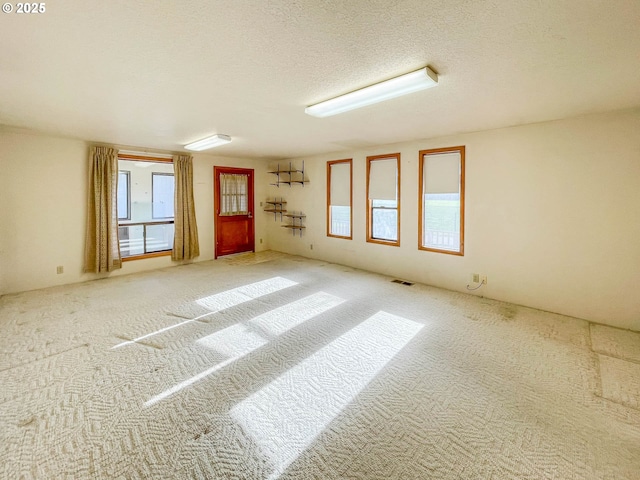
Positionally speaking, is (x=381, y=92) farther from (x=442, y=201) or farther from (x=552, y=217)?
(x=552, y=217)

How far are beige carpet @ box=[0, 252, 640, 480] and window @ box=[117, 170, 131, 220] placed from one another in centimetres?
Answer: 460

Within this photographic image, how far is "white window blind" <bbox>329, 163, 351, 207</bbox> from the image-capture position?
5996 millimetres

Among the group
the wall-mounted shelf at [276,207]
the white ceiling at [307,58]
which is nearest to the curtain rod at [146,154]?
the white ceiling at [307,58]

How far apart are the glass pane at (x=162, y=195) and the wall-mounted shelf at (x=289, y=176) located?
340cm

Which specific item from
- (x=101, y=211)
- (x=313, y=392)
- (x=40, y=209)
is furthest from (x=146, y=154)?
(x=313, y=392)

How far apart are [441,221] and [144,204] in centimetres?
791

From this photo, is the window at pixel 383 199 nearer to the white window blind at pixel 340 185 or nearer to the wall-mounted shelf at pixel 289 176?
the white window blind at pixel 340 185

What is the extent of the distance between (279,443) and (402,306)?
2.55 m

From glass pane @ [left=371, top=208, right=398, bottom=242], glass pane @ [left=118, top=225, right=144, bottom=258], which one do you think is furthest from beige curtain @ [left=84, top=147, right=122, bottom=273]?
glass pane @ [left=371, top=208, right=398, bottom=242]

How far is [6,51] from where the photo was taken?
196 centimetres

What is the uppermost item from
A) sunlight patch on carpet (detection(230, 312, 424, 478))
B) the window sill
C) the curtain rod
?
the curtain rod

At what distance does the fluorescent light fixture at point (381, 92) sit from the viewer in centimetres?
226

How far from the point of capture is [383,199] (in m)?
Result: 5.43

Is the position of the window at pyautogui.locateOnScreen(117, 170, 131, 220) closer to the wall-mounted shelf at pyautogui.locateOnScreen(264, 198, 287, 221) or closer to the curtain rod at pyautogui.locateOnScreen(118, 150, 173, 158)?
the curtain rod at pyautogui.locateOnScreen(118, 150, 173, 158)
